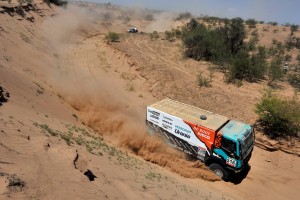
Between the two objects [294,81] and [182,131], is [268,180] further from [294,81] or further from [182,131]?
[294,81]

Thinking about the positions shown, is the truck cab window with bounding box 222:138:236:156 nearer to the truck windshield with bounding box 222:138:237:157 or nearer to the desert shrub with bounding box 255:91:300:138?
the truck windshield with bounding box 222:138:237:157

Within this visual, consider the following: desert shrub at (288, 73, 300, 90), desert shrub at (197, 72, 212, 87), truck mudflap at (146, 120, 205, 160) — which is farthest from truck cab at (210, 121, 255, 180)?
desert shrub at (288, 73, 300, 90)

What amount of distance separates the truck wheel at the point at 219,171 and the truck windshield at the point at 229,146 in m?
1.14

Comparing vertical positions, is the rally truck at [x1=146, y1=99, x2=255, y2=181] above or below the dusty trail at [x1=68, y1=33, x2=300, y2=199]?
above

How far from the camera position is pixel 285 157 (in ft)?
56.5

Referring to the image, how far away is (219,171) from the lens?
1453cm

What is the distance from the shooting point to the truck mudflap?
1469cm

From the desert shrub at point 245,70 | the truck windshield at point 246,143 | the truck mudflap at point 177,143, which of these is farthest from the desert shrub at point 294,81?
the truck mudflap at point 177,143

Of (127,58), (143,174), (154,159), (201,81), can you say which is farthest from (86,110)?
(127,58)

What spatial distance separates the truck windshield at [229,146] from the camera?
13.4 meters

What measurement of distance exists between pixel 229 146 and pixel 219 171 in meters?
1.69

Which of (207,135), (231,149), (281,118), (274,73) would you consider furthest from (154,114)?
(274,73)

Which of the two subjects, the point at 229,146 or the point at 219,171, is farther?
the point at 219,171

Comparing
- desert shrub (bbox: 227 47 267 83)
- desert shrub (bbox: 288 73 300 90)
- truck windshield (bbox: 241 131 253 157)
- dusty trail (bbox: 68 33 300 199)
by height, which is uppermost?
truck windshield (bbox: 241 131 253 157)
